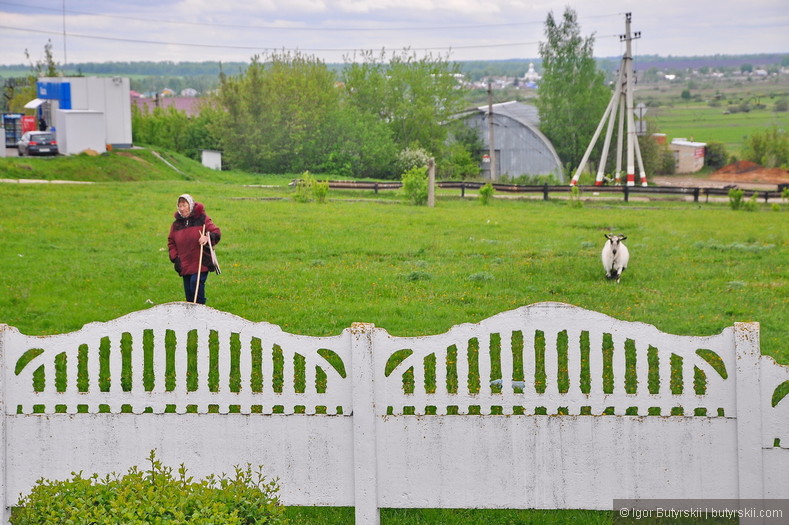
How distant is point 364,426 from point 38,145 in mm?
50225

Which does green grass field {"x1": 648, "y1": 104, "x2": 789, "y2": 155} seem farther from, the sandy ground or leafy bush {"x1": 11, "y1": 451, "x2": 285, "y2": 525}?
leafy bush {"x1": 11, "y1": 451, "x2": 285, "y2": 525}

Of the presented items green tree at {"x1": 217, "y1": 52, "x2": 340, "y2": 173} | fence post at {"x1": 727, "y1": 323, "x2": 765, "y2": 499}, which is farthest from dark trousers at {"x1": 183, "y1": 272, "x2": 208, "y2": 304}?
Result: green tree at {"x1": 217, "y1": 52, "x2": 340, "y2": 173}

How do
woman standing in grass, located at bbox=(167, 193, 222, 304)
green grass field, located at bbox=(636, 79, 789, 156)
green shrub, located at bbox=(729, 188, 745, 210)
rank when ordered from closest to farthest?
woman standing in grass, located at bbox=(167, 193, 222, 304)
green shrub, located at bbox=(729, 188, 745, 210)
green grass field, located at bbox=(636, 79, 789, 156)

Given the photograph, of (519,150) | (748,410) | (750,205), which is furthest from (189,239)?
(519,150)

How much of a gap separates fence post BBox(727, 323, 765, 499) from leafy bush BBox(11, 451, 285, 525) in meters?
2.63

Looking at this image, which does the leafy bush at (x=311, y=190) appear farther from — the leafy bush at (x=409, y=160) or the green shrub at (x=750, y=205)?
the leafy bush at (x=409, y=160)

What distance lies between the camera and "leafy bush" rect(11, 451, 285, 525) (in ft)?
15.4

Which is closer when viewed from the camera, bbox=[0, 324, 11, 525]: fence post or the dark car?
bbox=[0, 324, 11, 525]: fence post

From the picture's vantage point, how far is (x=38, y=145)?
51.8m

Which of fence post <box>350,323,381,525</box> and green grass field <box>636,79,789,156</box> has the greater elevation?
green grass field <box>636,79,789,156</box>

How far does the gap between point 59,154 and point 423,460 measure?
50668 millimetres

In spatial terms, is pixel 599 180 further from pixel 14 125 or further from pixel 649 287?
pixel 649 287

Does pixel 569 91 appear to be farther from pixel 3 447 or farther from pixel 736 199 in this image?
pixel 3 447

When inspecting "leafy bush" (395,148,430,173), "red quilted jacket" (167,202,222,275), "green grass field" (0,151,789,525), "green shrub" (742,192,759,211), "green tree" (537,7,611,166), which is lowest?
"green grass field" (0,151,789,525)
